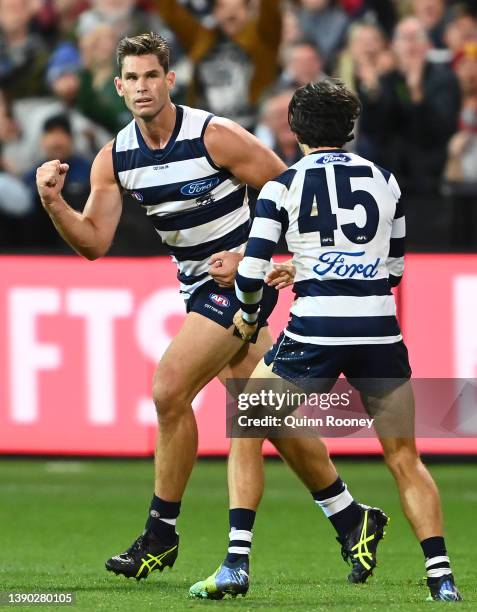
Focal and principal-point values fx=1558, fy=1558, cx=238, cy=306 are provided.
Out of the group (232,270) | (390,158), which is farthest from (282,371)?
(390,158)

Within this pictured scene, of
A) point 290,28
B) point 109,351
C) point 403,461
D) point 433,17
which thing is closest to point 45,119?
point 290,28

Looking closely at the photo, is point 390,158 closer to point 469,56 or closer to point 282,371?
point 469,56

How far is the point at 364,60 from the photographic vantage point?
13.5m

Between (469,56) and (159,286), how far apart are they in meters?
4.06

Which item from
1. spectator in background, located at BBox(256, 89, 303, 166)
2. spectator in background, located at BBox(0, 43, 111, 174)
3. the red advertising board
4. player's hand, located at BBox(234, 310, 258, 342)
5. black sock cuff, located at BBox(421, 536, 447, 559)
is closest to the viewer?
black sock cuff, located at BBox(421, 536, 447, 559)

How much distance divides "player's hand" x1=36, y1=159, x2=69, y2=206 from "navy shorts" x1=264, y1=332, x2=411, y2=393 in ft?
4.07

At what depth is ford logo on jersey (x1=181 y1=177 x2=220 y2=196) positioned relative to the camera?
6.92 meters

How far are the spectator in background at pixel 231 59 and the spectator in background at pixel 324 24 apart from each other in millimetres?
1219

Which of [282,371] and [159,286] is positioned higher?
[282,371]

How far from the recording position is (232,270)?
6.80 m

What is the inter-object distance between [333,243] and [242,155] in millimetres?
1062

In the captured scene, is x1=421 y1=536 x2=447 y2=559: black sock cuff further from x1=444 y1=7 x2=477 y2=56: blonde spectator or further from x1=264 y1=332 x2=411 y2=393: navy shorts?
x1=444 y1=7 x2=477 y2=56: blonde spectator

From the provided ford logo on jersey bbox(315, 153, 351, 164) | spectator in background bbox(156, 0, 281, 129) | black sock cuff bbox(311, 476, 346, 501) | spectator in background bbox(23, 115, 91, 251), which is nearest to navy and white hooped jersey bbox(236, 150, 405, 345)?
ford logo on jersey bbox(315, 153, 351, 164)

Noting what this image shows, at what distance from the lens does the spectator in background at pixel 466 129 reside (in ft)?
42.8
